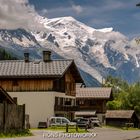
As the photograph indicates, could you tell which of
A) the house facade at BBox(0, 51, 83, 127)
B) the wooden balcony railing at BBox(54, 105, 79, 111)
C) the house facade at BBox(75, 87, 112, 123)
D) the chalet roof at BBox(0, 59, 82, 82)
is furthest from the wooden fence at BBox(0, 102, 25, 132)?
the house facade at BBox(75, 87, 112, 123)

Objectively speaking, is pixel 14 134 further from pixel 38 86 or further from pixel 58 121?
pixel 38 86

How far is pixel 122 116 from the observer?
120 m

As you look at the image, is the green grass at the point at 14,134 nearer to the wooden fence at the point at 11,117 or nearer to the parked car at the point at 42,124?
the wooden fence at the point at 11,117

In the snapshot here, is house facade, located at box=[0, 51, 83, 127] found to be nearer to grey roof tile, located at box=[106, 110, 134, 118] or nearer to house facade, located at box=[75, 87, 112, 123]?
house facade, located at box=[75, 87, 112, 123]

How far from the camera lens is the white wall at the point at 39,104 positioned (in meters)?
80.9

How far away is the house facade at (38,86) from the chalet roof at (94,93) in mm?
30327

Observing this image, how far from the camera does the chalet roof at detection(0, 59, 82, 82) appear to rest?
80.9 metres

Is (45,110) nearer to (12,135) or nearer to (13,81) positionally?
(13,81)

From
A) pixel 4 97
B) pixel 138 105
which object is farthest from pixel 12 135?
pixel 138 105

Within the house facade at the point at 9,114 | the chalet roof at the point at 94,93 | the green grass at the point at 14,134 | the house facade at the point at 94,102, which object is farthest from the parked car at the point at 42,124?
Result: the chalet roof at the point at 94,93

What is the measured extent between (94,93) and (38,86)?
122 feet

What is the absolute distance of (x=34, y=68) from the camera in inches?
3278

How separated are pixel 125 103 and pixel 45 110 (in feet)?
251

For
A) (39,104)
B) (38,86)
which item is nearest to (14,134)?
(39,104)
